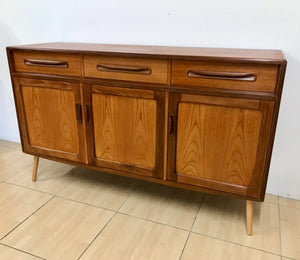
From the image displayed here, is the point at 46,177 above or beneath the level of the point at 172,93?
beneath

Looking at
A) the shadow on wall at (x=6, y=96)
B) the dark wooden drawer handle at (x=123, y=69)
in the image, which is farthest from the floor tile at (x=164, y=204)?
the shadow on wall at (x=6, y=96)

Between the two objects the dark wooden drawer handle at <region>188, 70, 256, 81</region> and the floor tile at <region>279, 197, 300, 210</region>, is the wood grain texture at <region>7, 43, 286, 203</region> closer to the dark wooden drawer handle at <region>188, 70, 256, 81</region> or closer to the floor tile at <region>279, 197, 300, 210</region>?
the dark wooden drawer handle at <region>188, 70, 256, 81</region>

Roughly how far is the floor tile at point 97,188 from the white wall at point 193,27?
88 centimetres

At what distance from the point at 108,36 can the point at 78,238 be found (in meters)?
1.19

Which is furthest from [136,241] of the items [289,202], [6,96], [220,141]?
[6,96]

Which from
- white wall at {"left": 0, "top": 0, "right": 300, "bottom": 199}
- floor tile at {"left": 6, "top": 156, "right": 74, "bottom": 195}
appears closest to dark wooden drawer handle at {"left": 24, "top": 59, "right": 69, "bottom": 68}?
white wall at {"left": 0, "top": 0, "right": 300, "bottom": 199}

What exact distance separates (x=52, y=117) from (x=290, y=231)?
1414 millimetres

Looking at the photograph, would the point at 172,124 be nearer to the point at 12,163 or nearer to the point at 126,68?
the point at 126,68

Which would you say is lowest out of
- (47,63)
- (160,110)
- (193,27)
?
(160,110)

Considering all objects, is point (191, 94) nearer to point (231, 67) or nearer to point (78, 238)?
point (231, 67)

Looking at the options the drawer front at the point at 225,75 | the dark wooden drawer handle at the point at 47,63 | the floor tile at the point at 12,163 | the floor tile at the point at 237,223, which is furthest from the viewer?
the floor tile at the point at 12,163

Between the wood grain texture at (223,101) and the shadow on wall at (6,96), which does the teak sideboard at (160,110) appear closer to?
the wood grain texture at (223,101)

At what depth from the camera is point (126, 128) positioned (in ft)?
4.94

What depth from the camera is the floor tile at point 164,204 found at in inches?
61.6
